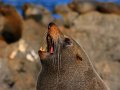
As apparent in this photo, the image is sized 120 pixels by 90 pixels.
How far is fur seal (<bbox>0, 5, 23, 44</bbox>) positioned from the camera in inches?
633

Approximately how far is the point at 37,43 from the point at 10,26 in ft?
13.0

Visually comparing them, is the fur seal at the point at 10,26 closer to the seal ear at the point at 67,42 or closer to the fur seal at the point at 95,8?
the fur seal at the point at 95,8

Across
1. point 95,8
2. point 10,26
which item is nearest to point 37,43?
point 10,26

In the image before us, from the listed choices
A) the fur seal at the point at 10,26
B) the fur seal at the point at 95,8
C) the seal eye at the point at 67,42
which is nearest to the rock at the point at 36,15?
the fur seal at the point at 95,8

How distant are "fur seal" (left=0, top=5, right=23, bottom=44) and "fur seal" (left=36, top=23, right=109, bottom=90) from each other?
996cm

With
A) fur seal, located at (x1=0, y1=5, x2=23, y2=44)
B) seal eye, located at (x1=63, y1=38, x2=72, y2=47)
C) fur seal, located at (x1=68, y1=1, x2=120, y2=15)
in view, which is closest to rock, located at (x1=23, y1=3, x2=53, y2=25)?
fur seal, located at (x1=68, y1=1, x2=120, y2=15)

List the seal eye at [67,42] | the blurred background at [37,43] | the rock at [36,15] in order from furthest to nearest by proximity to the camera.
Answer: the rock at [36,15] → the blurred background at [37,43] → the seal eye at [67,42]

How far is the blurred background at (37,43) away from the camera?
29.9 ft

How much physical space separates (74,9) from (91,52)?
1118cm

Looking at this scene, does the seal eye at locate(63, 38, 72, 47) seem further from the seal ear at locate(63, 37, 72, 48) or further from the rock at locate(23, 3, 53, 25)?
the rock at locate(23, 3, 53, 25)

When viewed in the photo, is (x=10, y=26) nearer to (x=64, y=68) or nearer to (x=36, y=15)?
(x=36, y=15)

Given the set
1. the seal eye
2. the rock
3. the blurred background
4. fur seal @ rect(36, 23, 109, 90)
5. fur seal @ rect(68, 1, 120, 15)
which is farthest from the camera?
fur seal @ rect(68, 1, 120, 15)

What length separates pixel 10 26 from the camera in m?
17.0

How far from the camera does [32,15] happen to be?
21.1 meters
